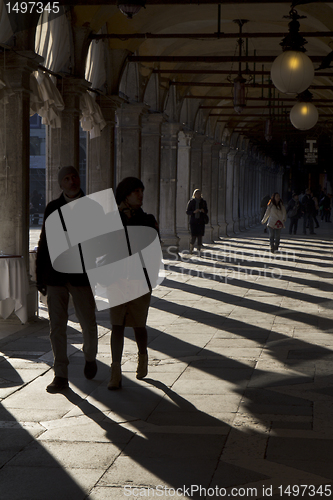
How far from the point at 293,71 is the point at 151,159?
27.8 feet

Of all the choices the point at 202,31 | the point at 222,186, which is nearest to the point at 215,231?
the point at 222,186

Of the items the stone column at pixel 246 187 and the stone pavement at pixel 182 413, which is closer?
the stone pavement at pixel 182 413

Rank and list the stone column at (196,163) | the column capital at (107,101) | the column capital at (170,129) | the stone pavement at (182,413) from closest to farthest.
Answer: the stone pavement at (182,413), the column capital at (107,101), the column capital at (170,129), the stone column at (196,163)

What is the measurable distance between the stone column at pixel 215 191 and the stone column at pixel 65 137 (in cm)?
1411

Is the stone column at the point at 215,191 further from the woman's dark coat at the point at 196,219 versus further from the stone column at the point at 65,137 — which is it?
the stone column at the point at 65,137

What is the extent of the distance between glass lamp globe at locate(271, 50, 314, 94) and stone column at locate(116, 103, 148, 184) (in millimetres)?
6438

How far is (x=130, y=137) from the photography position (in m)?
14.0

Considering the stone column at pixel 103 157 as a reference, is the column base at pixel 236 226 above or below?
below

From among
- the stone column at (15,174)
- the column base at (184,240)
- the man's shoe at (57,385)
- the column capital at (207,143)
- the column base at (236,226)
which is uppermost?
the column capital at (207,143)

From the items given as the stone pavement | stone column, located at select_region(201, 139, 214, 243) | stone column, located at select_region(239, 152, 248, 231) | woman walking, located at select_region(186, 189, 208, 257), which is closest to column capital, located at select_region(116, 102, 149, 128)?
woman walking, located at select_region(186, 189, 208, 257)

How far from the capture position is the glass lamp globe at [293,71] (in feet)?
24.9

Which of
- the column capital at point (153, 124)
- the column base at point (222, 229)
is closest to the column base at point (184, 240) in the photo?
the column capital at point (153, 124)

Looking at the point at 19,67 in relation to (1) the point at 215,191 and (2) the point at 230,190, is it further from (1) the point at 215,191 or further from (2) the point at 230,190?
(2) the point at 230,190

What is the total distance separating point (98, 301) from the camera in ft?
32.2
